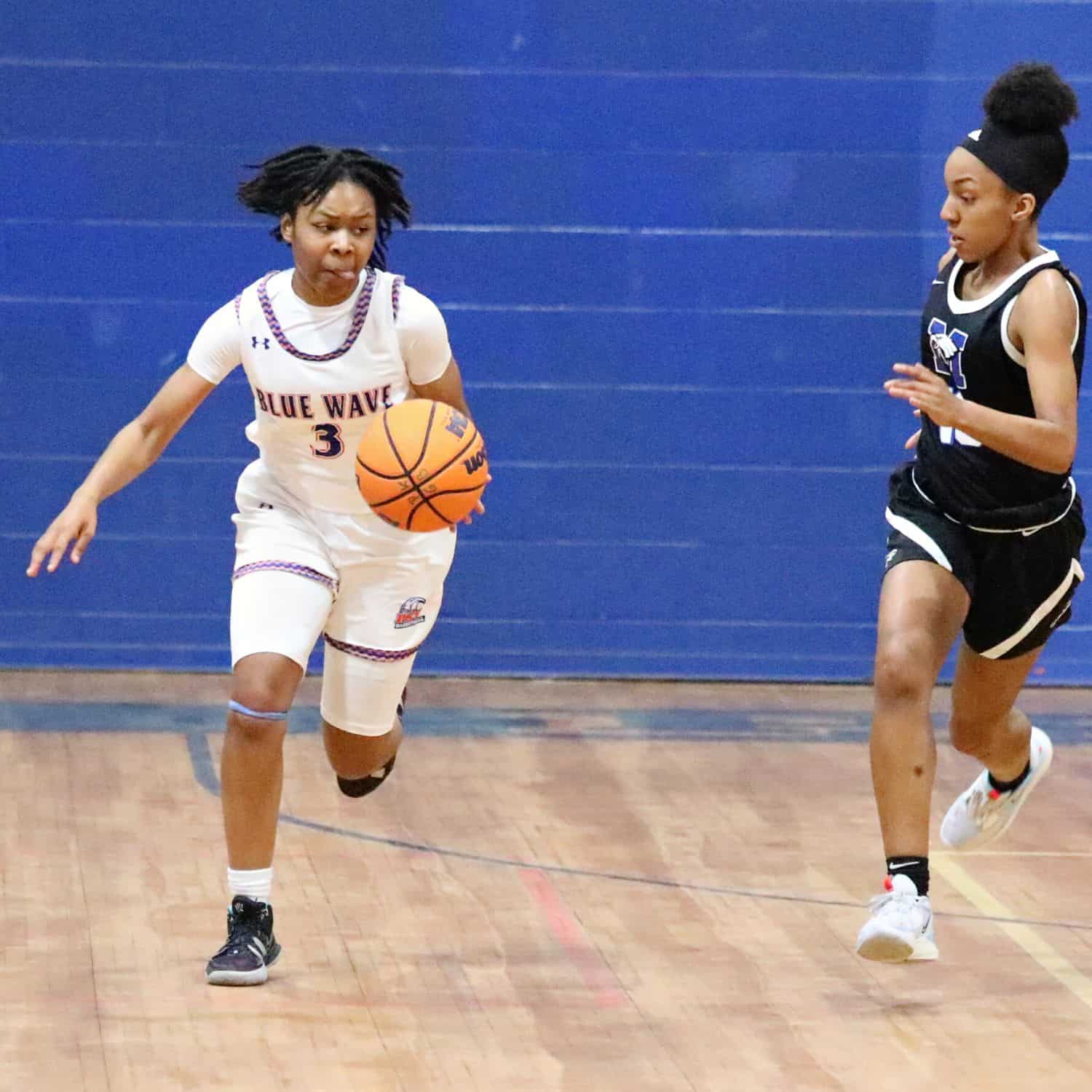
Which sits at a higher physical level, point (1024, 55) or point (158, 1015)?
point (1024, 55)

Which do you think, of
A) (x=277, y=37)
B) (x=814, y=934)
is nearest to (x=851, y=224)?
(x=277, y=37)

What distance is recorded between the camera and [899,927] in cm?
408

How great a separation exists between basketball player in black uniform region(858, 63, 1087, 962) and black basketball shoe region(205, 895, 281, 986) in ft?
4.15

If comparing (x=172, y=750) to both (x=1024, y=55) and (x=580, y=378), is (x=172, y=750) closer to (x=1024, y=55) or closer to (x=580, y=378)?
(x=580, y=378)

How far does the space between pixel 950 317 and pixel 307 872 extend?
214 centimetres

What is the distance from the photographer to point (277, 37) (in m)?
7.30

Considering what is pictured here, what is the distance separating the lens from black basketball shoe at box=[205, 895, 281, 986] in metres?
4.28

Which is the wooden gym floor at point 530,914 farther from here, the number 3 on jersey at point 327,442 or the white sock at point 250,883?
the number 3 on jersey at point 327,442

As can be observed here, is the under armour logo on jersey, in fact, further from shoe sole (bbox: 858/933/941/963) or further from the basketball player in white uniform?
shoe sole (bbox: 858/933/941/963)

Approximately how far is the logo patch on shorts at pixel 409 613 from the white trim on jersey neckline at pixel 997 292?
1.36 meters

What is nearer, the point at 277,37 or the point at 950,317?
the point at 950,317

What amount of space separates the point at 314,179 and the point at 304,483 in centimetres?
68

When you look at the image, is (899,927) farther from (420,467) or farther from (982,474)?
(420,467)

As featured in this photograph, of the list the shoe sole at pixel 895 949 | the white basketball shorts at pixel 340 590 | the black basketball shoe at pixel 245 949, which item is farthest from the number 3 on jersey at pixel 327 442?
the shoe sole at pixel 895 949
